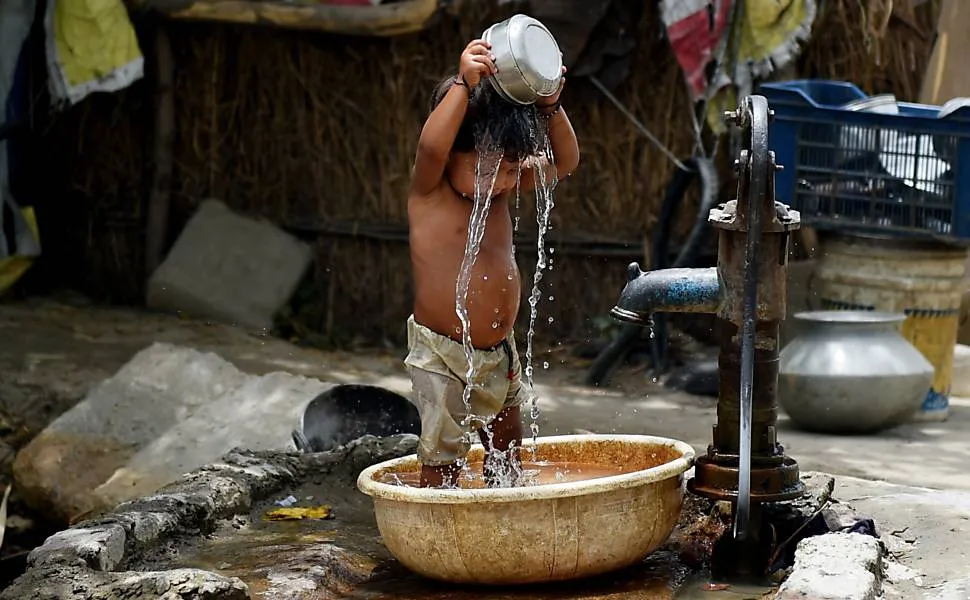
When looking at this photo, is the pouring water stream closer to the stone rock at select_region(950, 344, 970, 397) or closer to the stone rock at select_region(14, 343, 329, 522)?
the stone rock at select_region(14, 343, 329, 522)

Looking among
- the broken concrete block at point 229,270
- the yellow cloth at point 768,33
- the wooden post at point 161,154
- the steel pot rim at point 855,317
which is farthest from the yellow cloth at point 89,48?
the steel pot rim at point 855,317

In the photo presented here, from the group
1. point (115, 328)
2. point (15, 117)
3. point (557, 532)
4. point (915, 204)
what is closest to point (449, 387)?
point (557, 532)

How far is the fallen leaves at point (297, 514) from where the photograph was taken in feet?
13.9

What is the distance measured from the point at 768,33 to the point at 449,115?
3903 millimetres

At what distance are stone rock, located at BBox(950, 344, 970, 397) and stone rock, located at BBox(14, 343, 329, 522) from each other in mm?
3243

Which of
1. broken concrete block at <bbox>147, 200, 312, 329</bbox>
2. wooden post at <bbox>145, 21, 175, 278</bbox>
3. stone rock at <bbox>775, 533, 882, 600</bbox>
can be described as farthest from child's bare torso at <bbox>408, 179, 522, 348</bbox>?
wooden post at <bbox>145, 21, 175, 278</bbox>

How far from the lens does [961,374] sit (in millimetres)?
7102

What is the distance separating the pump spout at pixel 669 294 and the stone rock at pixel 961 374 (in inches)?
156

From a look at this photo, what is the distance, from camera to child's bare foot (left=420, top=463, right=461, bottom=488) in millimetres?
3656

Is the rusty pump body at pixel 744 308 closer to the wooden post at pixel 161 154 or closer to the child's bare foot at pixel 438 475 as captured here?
the child's bare foot at pixel 438 475

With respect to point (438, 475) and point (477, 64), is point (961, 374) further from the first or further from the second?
point (477, 64)

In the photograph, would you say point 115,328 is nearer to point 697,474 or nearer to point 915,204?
point 915,204

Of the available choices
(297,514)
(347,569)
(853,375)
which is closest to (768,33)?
(853,375)

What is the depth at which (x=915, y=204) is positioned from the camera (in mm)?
6219
